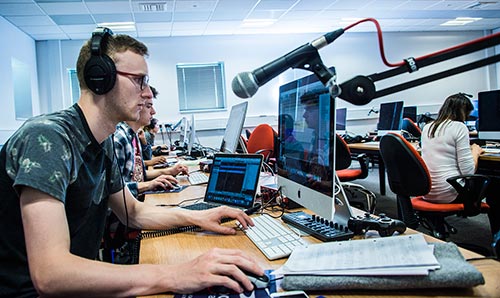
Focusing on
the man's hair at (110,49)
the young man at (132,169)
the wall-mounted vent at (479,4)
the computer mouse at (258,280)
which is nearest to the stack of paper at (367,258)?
the computer mouse at (258,280)

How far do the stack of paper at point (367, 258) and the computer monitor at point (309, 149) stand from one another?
16cm

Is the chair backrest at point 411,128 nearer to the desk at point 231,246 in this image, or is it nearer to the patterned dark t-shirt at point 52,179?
the desk at point 231,246

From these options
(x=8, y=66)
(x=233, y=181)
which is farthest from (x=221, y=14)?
(x=233, y=181)

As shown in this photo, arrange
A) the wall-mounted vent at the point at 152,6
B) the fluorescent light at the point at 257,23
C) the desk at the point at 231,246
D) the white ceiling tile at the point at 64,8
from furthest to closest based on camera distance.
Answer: the fluorescent light at the point at 257,23
the wall-mounted vent at the point at 152,6
the white ceiling tile at the point at 64,8
the desk at the point at 231,246

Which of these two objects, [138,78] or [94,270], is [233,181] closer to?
[138,78]

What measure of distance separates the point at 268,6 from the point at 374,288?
19.1 feet

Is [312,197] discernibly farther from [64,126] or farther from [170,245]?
[64,126]

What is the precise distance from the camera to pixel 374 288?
70 centimetres

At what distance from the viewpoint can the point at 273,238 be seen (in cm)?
107

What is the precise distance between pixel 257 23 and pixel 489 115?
4.74 metres

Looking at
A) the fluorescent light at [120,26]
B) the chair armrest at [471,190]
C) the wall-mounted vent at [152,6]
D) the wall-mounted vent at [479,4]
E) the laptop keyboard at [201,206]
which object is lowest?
the chair armrest at [471,190]

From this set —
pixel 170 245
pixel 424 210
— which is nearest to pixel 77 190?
pixel 170 245

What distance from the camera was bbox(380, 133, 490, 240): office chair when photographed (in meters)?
2.26

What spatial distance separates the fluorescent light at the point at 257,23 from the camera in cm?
673
